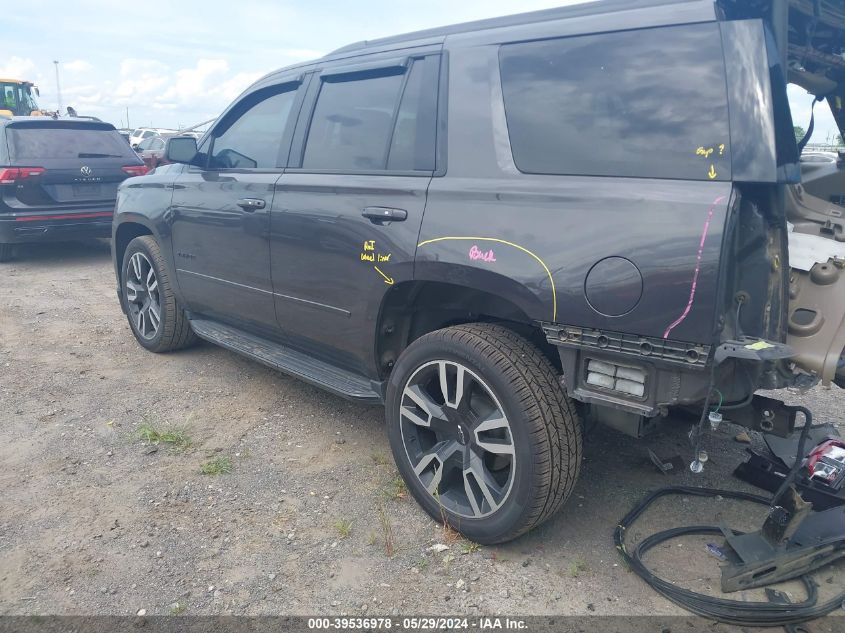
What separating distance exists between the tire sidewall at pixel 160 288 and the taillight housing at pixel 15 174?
3.54 metres

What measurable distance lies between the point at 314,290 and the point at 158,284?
6.45 feet

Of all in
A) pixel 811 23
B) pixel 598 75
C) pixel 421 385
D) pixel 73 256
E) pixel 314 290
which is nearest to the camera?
pixel 598 75

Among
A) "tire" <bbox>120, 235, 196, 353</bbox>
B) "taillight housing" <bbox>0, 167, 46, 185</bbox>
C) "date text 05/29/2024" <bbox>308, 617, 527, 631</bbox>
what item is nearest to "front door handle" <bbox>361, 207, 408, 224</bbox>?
"date text 05/29/2024" <bbox>308, 617, 527, 631</bbox>

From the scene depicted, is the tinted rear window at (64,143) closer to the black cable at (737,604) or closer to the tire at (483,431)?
the tire at (483,431)

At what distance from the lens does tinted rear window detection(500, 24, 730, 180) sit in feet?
7.35

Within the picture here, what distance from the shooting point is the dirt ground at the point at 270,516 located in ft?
8.39

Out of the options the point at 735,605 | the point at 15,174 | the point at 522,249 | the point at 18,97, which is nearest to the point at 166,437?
the point at 522,249

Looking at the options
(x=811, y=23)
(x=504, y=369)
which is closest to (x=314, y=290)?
(x=504, y=369)

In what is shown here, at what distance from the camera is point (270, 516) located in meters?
3.07

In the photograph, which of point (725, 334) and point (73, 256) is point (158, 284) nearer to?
point (725, 334)

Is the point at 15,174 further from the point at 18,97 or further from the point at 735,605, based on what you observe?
the point at 18,97

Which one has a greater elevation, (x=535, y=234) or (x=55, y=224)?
(x=535, y=234)

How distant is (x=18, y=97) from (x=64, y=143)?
15470 millimetres

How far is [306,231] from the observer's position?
11.2 feet
